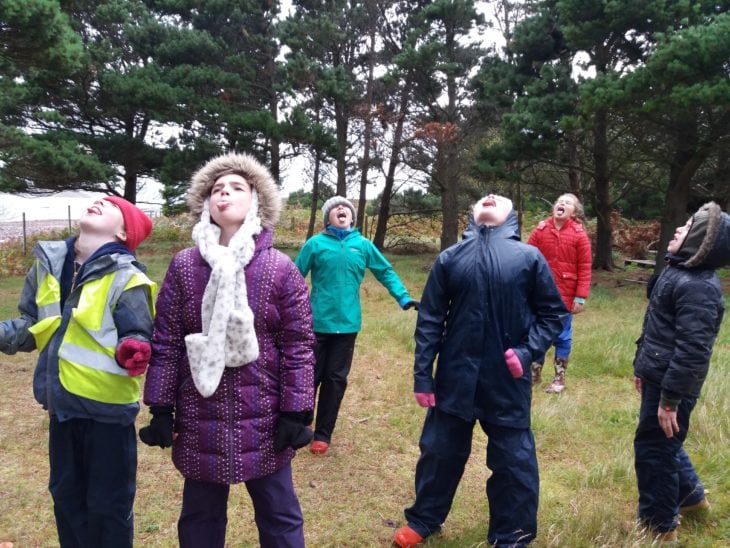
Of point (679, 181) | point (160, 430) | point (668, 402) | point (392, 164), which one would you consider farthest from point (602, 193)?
point (160, 430)

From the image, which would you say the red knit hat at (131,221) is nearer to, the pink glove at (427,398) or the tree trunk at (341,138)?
the pink glove at (427,398)

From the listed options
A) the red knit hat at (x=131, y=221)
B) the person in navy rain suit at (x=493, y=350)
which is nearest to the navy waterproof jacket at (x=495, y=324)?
→ the person in navy rain suit at (x=493, y=350)

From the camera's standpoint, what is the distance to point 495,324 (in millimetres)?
2502

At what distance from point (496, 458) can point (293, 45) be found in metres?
13.7

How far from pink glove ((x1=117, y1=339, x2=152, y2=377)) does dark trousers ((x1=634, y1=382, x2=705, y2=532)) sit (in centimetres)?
227

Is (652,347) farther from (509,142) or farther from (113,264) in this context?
(509,142)

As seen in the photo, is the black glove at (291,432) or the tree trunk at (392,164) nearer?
the black glove at (291,432)

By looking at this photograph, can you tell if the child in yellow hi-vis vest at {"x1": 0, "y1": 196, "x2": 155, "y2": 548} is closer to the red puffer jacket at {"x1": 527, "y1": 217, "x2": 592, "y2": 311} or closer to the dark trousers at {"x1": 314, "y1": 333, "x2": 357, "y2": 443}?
the dark trousers at {"x1": 314, "y1": 333, "x2": 357, "y2": 443}

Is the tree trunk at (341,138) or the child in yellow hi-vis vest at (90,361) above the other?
the tree trunk at (341,138)

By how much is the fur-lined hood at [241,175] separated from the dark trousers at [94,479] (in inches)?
36.9

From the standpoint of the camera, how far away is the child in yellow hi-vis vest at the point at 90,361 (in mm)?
2121

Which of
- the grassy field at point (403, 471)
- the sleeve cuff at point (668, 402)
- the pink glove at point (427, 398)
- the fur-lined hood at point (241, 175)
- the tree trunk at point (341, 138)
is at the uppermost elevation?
the tree trunk at point (341, 138)

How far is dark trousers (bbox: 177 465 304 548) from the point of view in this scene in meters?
2.15

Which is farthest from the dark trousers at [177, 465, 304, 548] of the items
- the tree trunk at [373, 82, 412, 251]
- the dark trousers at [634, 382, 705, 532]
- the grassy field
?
the tree trunk at [373, 82, 412, 251]
